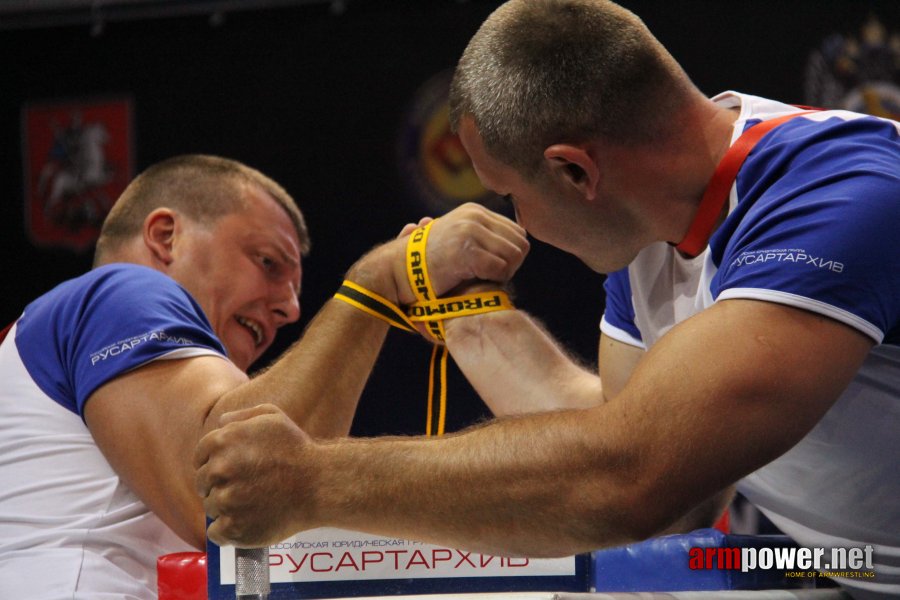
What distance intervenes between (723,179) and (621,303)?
51 centimetres

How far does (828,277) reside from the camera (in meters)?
1.06

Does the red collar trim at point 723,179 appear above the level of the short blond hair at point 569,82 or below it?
below

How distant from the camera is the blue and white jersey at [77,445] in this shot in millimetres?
1511

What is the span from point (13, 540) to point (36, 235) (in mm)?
2998

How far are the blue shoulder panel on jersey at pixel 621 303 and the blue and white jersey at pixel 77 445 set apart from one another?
0.70m

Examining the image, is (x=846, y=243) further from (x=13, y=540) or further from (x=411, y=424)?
(x=411, y=424)

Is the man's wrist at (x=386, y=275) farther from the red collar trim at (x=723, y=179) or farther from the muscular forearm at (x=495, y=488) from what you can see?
the muscular forearm at (x=495, y=488)

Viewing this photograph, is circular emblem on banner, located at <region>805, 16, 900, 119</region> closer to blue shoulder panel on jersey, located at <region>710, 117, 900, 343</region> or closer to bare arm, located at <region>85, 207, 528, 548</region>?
bare arm, located at <region>85, 207, 528, 548</region>

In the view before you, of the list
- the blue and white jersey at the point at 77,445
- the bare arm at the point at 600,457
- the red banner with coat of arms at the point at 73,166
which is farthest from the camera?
the red banner with coat of arms at the point at 73,166

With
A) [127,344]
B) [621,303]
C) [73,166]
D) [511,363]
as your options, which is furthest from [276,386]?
[73,166]

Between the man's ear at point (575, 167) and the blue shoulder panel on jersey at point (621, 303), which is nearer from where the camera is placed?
the man's ear at point (575, 167)

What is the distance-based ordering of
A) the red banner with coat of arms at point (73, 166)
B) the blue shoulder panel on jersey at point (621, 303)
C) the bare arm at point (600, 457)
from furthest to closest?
1. the red banner with coat of arms at point (73, 166)
2. the blue shoulder panel on jersey at point (621, 303)
3. the bare arm at point (600, 457)

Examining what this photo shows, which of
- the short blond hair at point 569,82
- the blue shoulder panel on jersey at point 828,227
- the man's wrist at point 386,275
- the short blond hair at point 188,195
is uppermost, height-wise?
the short blond hair at point 569,82

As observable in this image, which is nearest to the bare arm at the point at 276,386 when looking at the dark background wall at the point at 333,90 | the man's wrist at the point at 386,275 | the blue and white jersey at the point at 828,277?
the man's wrist at the point at 386,275
